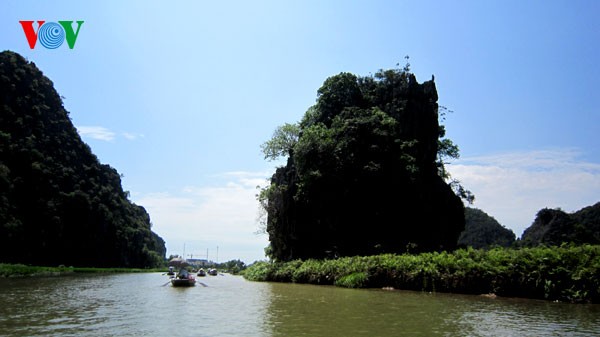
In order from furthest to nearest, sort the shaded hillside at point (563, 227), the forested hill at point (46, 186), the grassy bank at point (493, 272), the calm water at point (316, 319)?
1. the forested hill at point (46, 186)
2. the shaded hillside at point (563, 227)
3. the grassy bank at point (493, 272)
4. the calm water at point (316, 319)

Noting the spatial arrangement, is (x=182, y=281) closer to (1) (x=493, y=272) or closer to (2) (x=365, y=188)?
(2) (x=365, y=188)

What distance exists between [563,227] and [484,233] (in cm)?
3812

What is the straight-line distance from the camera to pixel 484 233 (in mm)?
97688

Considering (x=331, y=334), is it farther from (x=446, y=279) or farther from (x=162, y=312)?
(x=446, y=279)

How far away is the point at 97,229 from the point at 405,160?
Result: 221 ft

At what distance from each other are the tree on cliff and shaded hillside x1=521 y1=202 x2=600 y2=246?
76.6 feet

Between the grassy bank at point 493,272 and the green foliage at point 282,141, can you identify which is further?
the green foliage at point 282,141

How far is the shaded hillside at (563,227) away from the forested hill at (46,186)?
68500 millimetres

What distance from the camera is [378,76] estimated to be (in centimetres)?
4978

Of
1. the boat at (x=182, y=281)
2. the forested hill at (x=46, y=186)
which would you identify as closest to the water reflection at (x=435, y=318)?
the boat at (x=182, y=281)

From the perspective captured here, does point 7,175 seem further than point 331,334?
Yes

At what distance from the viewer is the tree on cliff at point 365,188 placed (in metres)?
37.7

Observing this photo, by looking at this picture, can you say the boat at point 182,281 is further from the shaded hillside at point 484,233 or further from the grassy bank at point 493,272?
the shaded hillside at point 484,233

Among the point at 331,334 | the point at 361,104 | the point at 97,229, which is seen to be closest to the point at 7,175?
the point at 97,229
